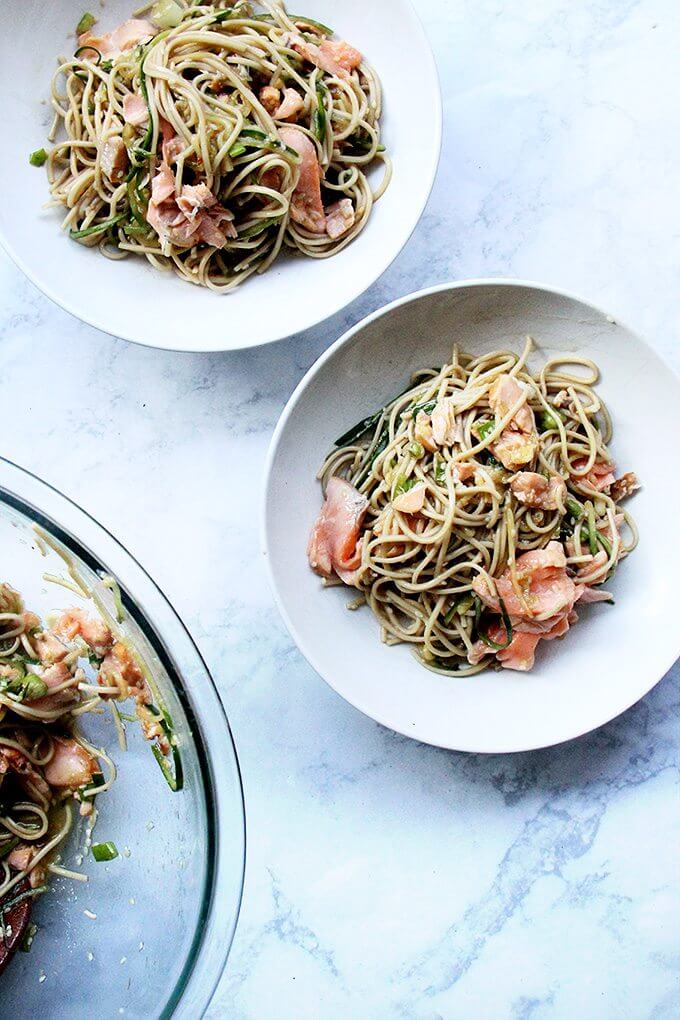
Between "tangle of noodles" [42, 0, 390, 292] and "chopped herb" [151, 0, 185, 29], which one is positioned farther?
"chopped herb" [151, 0, 185, 29]

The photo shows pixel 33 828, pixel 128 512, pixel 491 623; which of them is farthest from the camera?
pixel 128 512

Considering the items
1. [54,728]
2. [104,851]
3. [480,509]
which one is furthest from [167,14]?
[104,851]

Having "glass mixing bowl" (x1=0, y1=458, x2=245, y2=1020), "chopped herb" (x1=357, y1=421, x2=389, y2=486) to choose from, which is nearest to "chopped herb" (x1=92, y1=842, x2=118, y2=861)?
"glass mixing bowl" (x1=0, y1=458, x2=245, y2=1020)

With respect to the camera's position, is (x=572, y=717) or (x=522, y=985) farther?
(x=522, y=985)

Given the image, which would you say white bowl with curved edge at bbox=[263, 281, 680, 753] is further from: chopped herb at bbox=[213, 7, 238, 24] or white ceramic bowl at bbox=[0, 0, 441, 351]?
chopped herb at bbox=[213, 7, 238, 24]

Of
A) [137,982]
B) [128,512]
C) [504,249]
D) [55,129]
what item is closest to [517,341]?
[504,249]

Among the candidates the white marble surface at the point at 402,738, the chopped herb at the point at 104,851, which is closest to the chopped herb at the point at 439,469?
the white marble surface at the point at 402,738

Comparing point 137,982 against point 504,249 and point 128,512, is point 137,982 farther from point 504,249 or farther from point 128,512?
point 504,249
